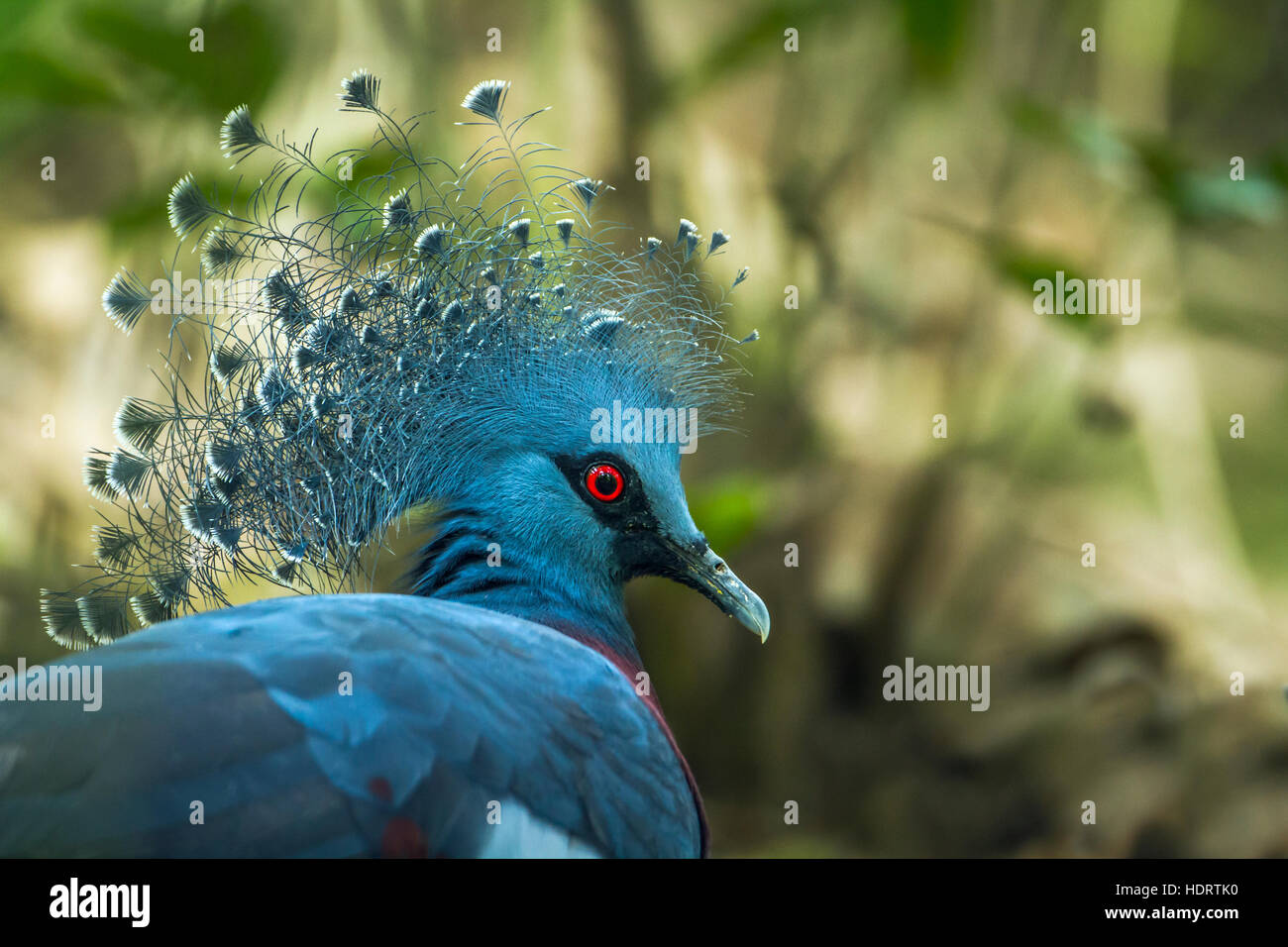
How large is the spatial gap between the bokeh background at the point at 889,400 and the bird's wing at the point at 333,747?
2120mm

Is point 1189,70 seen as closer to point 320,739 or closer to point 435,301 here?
point 435,301

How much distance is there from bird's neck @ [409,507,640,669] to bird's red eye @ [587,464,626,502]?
0.44 feet

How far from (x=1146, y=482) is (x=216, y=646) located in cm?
450

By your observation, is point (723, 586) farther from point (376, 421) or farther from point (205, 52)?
point (205, 52)

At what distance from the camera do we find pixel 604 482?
6.61 ft

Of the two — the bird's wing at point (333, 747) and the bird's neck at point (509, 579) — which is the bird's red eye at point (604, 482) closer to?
the bird's neck at point (509, 579)

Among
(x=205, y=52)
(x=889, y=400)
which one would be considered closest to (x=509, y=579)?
(x=205, y=52)

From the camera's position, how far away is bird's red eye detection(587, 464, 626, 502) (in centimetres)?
201

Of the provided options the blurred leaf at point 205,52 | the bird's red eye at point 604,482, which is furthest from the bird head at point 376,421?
the blurred leaf at point 205,52

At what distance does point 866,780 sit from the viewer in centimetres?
408

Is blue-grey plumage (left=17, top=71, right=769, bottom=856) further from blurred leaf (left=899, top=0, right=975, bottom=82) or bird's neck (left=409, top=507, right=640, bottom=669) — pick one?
blurred leaf (left=899, top=0, right=975, bottom=82)

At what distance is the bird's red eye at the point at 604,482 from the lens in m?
2.01

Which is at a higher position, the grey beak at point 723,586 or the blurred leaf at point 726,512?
the blurred leaf at point 726,512

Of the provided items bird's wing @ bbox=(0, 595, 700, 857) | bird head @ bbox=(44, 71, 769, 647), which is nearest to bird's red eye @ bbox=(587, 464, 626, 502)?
bird head @ bbox=(44, 71, 769, 647)
